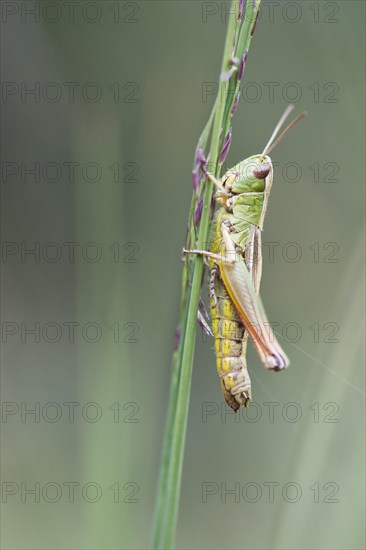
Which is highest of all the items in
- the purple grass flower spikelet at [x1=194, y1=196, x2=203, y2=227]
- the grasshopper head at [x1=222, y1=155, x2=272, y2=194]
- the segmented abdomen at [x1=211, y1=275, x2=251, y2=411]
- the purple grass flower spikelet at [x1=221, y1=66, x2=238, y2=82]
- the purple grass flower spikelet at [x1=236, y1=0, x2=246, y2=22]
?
the purple grass flower spikelet at [x1=236, y1=0, x2=246, y2=22]

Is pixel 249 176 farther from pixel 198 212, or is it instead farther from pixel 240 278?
pixel 198 212

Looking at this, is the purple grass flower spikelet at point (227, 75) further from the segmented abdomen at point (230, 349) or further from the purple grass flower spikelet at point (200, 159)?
the segmented abdomen at point (230, 349)

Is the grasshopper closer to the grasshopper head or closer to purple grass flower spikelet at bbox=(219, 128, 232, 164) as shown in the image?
the grasshopper head

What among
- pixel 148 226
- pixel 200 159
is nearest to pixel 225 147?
pixel 200 159

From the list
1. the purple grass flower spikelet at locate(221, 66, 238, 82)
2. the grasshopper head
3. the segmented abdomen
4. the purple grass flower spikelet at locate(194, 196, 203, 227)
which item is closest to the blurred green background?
the segmented abdomen

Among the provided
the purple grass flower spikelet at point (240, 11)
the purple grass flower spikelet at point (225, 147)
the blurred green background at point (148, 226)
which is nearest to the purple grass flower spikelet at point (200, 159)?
the purple grass flower spikelet at point (225, 147)

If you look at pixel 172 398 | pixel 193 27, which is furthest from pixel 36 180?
pixel 172 398
